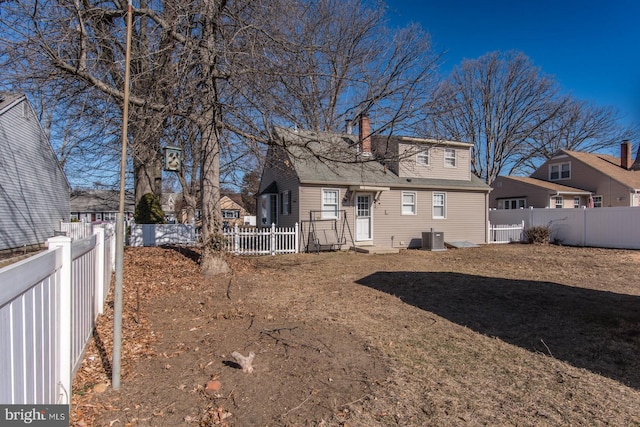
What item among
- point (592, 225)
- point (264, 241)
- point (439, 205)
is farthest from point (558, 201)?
point (264, 241)

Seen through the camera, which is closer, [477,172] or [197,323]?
[197,323]

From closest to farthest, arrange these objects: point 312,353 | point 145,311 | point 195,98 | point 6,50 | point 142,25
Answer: point 312,353
point 145,311
point 6,50
point 195,98
point 142,25

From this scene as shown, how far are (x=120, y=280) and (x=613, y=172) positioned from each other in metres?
32.3

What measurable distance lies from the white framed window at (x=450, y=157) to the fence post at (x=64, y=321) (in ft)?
55.3

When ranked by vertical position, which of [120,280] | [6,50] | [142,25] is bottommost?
[120,280]

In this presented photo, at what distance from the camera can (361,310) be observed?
571 cm

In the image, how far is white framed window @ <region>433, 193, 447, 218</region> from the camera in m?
17.0

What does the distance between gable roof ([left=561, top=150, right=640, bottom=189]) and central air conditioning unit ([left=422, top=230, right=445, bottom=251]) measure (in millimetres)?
17865

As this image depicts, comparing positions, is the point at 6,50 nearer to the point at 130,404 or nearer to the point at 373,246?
the point at 130,404

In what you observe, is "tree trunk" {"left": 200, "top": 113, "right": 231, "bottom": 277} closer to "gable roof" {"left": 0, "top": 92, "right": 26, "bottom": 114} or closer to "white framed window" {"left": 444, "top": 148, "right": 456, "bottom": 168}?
"gable roof" {"left": 0, "top": 92, "right": 26, "bottom": 114}

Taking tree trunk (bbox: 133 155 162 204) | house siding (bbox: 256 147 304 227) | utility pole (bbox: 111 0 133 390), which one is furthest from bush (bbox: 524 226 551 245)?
utility pole (bbox: 111 0 133 390)

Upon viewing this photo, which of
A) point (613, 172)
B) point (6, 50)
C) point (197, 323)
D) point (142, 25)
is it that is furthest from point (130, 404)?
point (613, 172)

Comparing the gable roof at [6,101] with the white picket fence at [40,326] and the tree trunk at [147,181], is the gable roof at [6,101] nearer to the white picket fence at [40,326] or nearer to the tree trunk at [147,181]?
the tree trunk at [147,181]

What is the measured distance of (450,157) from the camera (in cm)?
1762
